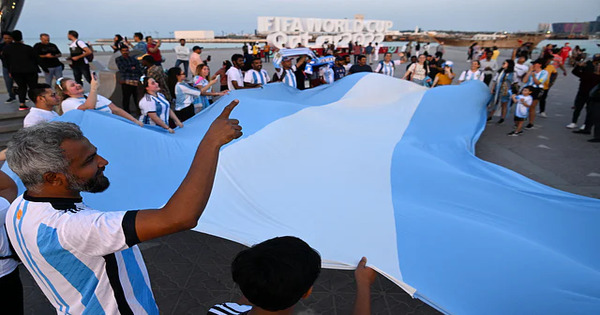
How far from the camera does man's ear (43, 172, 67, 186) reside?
1063 mm

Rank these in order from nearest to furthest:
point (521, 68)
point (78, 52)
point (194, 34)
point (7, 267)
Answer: point (7, 267) → point (78, 52) → point (521, 68) → point (194, 34)

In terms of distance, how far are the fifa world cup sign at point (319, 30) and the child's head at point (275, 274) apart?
18282mm

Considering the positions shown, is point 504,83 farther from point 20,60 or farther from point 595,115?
point 20,60

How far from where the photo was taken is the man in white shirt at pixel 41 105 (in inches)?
126

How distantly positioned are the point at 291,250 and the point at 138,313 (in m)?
0.74

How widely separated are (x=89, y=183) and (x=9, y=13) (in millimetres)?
11126

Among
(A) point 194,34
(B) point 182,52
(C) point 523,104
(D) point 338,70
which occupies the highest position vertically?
(A) point 194,34

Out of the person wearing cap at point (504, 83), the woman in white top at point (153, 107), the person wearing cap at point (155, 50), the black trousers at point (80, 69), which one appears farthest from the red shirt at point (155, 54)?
the person wearing cap at point (504, 83)

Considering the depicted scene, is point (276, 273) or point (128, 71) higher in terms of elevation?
point (128, 71)

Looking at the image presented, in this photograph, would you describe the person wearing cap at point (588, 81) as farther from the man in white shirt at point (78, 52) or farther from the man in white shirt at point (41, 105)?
the man in white shirt at point (78, 52)

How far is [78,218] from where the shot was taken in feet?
3.39

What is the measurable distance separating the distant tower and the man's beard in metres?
10.8

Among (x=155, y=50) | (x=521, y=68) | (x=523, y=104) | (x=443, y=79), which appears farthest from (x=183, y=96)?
(x=521, y=68)

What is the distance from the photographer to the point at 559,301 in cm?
197
